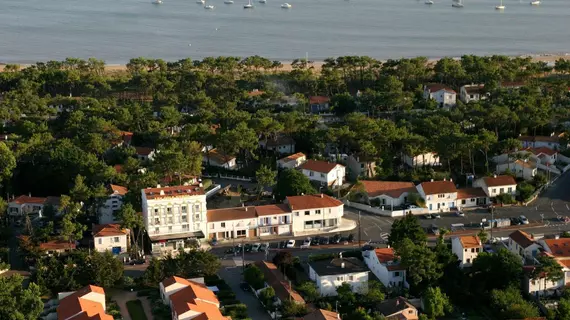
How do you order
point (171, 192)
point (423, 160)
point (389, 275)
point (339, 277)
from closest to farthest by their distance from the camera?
1. point (339, 277)
2. point (389, 275)
3. point (171, 192)
4. point (423, 160)

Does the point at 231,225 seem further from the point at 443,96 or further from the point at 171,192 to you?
the point at 443,96

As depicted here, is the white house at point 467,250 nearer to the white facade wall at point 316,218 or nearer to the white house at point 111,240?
the white facade wall at point 316,218

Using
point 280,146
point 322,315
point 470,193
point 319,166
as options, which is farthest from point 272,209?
point 280,146

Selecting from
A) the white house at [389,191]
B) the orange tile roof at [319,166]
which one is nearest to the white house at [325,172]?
the orange tile roof at [319,166]

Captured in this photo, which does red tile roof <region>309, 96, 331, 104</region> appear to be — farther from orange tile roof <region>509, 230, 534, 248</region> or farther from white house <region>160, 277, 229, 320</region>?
white house <region>160, 277, 229, 320</region>

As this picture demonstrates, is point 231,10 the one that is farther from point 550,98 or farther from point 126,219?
point 126,219

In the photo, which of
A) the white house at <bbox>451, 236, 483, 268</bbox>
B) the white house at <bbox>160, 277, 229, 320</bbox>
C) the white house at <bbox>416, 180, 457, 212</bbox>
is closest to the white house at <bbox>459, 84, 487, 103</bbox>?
the white house at <bbox>416, 180, 457, 212</bbox>
